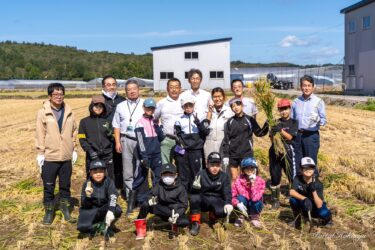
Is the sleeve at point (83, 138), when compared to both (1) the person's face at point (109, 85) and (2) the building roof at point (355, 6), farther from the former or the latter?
(2) the building roof at point (355, 6)

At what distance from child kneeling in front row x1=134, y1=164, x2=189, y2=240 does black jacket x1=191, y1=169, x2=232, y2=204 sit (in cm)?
25

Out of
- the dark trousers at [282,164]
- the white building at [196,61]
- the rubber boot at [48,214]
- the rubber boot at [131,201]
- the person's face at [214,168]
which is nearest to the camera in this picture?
the person's face at [214,168]

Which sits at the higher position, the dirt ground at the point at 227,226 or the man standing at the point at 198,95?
the man standing at the point at 198,95

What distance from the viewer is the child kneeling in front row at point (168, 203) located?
5027mm

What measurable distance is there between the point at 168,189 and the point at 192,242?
696 mm

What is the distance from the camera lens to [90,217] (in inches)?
196

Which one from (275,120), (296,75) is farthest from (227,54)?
(275,120)

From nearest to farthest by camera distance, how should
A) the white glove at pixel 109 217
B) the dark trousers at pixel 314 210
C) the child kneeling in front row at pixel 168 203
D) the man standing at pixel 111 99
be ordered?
the white glove at pixel 109 217 < the child kneeling in front row at pixel 168 203 < the dark trousers at pixel 314 210 < the man standing at pixel 111 99

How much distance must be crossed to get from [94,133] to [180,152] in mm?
1194

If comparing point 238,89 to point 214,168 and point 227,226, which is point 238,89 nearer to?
point 214,168

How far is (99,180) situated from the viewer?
5.15 m

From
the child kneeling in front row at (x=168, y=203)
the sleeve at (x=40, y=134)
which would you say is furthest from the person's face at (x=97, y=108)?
the child kneeling in front row at (x=168, y=203)

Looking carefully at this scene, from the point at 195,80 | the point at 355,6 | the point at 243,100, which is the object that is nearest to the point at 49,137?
the point at 195,80

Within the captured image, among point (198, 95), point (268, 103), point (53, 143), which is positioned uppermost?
point (198, 95)
